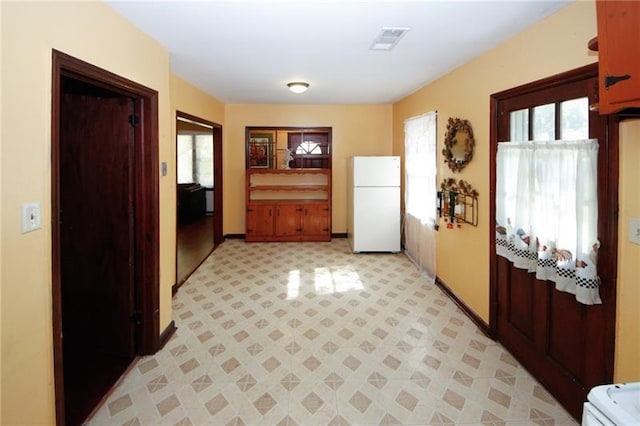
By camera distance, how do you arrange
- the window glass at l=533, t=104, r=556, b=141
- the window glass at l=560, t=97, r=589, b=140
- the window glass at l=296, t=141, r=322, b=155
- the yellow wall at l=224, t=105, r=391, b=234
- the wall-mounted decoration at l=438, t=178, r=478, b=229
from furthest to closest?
1. the window glass at l=296, t=141, r=322, b=155
2. the yellow wall at l=224, t=105, r=391, b=234
3. the wall-mounted decoration at l=438, t=178, r=478, b=229
4. the window glass at l=533, t=104, r=556, b=141
5. the window glass at l=560, t=97, r=589, b=140

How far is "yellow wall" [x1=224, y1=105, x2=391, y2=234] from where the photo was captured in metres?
6.36

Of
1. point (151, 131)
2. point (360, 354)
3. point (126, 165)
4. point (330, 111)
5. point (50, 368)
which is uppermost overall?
point (330, 111)

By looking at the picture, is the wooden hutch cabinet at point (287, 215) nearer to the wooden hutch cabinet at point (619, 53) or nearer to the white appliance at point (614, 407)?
the wooden hutch cabinet at point (619, 53)

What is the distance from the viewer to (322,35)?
2660 millimetres

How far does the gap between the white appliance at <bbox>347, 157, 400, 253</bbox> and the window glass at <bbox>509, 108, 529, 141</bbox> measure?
2795mm

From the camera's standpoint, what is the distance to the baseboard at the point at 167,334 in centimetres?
282

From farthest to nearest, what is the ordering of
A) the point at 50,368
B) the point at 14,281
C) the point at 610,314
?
the point at 610,314 < the point at 50,368 < the point at 14,281

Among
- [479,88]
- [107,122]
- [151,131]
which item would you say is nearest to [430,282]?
[479,88]

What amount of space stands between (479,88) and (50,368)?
3.52m

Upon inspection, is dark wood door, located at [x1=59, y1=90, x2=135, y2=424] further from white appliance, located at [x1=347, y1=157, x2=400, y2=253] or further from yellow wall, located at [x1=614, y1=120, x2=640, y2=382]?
white appliance, located at [x1=347, y1=157, x2=400, y2=253]

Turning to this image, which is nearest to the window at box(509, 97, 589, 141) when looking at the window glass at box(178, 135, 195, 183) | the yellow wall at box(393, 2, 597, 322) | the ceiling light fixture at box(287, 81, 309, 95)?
the yellow wall at box(393, 2, 597, 322)

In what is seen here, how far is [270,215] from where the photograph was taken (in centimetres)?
629

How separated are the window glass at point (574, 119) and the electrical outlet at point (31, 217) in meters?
2.76

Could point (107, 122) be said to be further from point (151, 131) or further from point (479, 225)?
point (479, 225)
